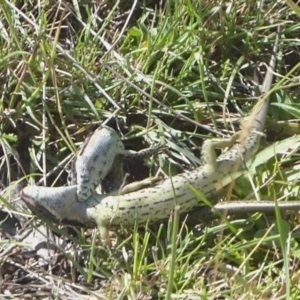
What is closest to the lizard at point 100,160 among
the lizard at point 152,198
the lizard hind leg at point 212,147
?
the lizard at point 152,198

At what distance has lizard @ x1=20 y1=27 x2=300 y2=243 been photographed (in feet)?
10.8

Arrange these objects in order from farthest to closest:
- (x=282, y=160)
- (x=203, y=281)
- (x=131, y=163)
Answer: (x=131, y=163) → (x=282, y=160) → (x=203, y=281)

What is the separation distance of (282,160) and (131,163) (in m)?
0.70

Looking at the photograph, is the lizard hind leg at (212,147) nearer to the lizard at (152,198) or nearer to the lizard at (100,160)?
the lizard at (152,198)

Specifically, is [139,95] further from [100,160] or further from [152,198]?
[152,198]

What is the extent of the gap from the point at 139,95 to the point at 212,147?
0.45 meters

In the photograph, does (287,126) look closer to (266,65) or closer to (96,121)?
(266,65)

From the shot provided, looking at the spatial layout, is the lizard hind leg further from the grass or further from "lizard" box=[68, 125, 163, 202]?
"lizard" box=[68, 125, 163, 202]

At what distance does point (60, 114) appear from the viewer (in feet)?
11.7

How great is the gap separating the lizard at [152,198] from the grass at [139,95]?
0.22ft

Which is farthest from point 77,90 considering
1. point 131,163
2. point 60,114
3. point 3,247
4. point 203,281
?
point 203,281

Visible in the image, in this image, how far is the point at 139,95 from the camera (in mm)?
3633

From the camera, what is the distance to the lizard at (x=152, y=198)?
10.8 feet

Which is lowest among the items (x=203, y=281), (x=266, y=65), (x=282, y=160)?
(x=203, y=281)
